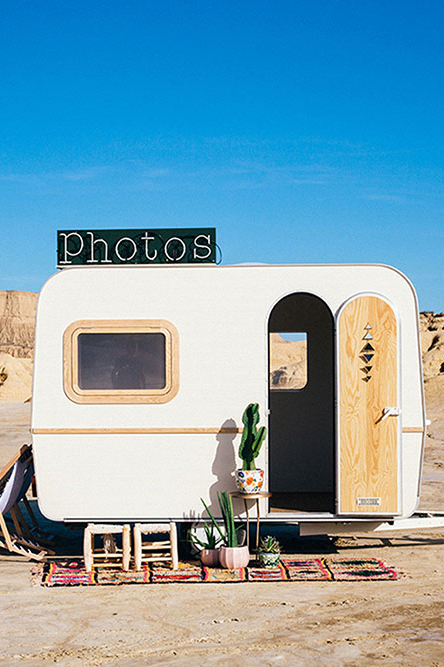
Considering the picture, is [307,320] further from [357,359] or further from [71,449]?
[71,449]

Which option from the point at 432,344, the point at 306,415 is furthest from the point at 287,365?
the point at 306,415

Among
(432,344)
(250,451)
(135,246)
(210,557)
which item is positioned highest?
(432,344)

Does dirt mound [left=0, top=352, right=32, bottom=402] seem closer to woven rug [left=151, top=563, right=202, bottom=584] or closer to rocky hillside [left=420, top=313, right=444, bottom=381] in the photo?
rocky hillside [left=420, top=313, right=444, bottom=381]

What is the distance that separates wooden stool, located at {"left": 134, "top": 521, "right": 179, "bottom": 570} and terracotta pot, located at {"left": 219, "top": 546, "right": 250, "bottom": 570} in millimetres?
468

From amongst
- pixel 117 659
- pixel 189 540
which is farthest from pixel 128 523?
pixel 117 659

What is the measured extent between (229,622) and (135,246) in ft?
13.0

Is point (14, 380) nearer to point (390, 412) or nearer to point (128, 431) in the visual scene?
point (128, 431)

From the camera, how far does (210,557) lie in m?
8.23

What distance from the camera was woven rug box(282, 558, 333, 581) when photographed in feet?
25.7

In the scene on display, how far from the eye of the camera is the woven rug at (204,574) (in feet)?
25.3

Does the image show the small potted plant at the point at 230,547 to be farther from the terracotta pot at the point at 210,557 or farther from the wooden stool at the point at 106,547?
the wooden stool at the point at 106,547

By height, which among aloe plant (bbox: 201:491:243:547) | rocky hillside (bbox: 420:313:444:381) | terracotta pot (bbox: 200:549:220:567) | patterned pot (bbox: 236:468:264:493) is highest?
rocky hillside (bbox: 420:313:444:381)

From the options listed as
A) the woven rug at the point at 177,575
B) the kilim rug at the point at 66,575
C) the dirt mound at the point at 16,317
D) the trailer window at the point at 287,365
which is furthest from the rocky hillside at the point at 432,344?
the dirt mound at the point at 16,317

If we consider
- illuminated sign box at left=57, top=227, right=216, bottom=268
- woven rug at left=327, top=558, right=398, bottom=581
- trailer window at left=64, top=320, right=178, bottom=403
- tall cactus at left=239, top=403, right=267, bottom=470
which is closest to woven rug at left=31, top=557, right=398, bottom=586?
woven rug at left=327, top=558, right=398, bottom=581
